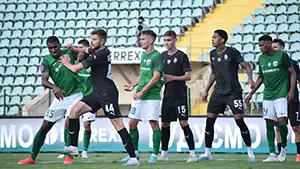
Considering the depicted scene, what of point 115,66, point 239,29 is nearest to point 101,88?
point 115,66

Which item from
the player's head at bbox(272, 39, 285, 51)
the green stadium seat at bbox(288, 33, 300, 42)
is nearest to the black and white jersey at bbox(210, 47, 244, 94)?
the player's head at bbox(272, 39, 285, 51)

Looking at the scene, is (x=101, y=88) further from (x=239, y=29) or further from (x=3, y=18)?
(x=3, y=18)

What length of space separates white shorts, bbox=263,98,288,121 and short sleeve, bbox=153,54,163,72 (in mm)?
2243

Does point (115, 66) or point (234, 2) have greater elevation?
point (234, 2)

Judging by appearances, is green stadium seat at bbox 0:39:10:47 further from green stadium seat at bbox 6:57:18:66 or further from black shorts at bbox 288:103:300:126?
black shorts at bbox 288:103:300:126

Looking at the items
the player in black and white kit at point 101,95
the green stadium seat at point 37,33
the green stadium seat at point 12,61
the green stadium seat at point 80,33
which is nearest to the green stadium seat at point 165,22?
the green stadium seat at point 80,33

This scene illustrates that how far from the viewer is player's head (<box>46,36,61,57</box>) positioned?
13.3 metres

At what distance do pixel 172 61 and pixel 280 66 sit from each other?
78.4 inches

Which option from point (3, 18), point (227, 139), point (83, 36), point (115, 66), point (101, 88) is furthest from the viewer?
point (3, 18)

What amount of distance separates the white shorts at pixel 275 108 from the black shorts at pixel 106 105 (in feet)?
10.9

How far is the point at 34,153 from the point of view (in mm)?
13586

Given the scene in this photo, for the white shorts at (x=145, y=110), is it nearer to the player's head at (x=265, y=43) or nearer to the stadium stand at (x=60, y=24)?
the player's head at (x=265, y=43)

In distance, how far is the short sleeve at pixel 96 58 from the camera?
1258 cm

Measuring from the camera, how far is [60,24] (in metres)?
30.1
